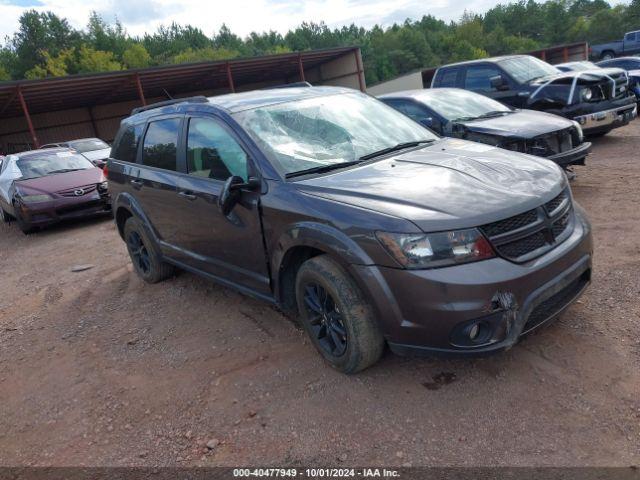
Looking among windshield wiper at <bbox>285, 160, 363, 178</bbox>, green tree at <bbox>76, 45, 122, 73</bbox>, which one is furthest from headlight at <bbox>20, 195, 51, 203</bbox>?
green tree at <bbox>76, 45, 122, 73</bbox>

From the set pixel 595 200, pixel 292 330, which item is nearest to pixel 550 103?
pixel 595 200

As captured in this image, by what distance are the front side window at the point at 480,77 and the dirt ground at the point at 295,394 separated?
5469mm

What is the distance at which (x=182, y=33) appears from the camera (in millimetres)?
97562

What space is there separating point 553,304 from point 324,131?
192 centimetres

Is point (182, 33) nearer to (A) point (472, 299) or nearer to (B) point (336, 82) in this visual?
(B) point (336, 82)

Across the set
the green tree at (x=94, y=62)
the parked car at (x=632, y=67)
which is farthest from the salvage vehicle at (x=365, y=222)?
the green tree at (x=94, y=62)

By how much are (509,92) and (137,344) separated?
776 cm

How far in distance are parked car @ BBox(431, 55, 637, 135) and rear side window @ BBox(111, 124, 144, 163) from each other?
20.6ft

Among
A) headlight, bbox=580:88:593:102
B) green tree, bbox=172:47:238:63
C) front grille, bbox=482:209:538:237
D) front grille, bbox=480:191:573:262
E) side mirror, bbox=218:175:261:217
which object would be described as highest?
green tree, bbox=172:47:238:63

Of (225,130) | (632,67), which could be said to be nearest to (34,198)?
(225,130)

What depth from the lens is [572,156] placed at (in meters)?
6.17

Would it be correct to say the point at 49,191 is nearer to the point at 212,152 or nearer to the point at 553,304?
the point at 212,152

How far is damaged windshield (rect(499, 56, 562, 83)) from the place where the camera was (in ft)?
29.9

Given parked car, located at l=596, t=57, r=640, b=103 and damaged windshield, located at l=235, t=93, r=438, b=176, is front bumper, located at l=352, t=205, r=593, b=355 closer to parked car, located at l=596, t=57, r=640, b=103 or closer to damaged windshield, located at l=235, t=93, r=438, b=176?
Answer: damaged windshield, located at l=235, t=93, r=438, b=176
